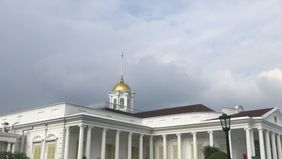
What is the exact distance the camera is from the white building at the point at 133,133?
129ft

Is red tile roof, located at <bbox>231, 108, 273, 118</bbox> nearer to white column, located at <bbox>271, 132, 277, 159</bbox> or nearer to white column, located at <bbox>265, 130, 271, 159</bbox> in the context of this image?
white column, located at <bbox>265, 130, 271, 159</bbox>

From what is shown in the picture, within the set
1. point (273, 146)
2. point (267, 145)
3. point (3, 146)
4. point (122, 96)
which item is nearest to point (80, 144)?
point (3, 146)

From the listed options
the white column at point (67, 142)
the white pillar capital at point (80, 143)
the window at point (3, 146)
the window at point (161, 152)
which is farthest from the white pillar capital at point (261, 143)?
the window at point (3, 146)

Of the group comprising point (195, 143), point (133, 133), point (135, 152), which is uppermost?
point (133, 133)

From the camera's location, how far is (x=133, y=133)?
1741 inches

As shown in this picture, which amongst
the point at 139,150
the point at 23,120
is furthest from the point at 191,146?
the point at 23,120

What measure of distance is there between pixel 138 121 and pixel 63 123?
1389cm

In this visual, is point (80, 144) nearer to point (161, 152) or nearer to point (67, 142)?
point (67, 142)

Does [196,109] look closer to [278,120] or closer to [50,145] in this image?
[278,120]

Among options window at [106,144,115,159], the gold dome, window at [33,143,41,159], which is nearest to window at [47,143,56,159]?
window at [33,143,41,159]

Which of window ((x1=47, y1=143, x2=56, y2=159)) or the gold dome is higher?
the gold dome

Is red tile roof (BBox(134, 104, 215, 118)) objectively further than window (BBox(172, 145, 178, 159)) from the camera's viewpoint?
Yes

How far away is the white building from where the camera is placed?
39312mm

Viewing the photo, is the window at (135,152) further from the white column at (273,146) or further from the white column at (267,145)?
the white column at (273,146)
